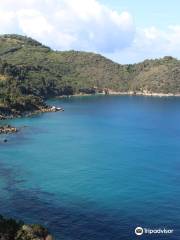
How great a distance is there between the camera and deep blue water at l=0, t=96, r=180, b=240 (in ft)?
264

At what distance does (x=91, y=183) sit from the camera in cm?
10431

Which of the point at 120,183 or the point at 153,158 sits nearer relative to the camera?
the point at 120,183

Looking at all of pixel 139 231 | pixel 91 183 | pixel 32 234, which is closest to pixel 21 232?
pixel 32 234

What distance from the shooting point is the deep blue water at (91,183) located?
264ft

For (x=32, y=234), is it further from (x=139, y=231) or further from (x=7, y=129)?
(x=7, y=129)

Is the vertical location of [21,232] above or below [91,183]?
above

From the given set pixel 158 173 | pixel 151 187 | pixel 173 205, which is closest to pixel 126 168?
pixel 158 173

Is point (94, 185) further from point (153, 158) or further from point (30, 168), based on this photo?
point (153, 158)

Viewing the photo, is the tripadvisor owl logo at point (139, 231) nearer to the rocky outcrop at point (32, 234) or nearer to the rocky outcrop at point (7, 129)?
the rocky outcrop at point (32, 234)

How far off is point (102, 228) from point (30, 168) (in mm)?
43979

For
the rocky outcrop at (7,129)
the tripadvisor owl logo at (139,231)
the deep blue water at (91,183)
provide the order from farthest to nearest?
the rocky outcrop at (7,129)
the deep blue water at (91,183)
the tripadvisor owl logo at (139,231)

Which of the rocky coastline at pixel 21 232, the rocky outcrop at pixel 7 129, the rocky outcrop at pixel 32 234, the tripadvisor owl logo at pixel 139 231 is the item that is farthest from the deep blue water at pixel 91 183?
the rocky coastline at pixel 21 232

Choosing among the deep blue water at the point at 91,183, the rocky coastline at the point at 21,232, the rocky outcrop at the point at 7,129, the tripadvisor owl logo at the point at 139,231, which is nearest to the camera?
the rocky coastline at the point at 21,232

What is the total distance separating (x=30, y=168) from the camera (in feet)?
388
